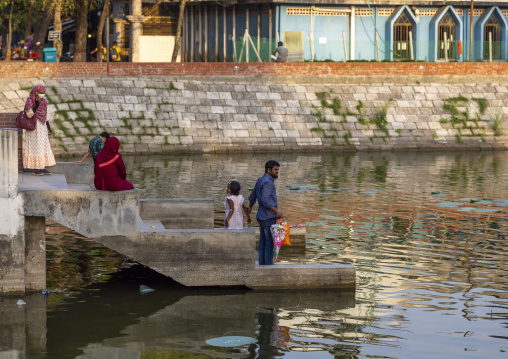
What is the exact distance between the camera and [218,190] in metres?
24.0

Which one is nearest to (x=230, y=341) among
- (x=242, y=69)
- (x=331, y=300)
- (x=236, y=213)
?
(x=331, y=300)

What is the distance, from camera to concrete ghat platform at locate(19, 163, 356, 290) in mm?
13195

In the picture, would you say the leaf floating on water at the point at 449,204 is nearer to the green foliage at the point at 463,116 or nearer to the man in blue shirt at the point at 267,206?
the man in blue shirt at the point at 267,206

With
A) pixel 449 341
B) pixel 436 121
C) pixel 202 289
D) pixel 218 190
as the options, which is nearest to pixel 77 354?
pixel 202 289

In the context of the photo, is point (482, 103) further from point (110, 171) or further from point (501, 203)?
point (110, 171)

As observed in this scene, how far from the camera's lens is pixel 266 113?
36.6 meters

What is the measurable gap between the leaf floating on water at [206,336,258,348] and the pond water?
0.12m

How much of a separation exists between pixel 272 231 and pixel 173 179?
1242 cm

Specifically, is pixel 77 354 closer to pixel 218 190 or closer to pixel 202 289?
pixel 202 289

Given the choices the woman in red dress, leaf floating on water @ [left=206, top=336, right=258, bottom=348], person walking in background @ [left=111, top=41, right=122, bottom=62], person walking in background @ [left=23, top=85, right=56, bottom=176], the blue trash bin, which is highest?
person walking in background @ [left=111, top=41, right=122, bottom=62]

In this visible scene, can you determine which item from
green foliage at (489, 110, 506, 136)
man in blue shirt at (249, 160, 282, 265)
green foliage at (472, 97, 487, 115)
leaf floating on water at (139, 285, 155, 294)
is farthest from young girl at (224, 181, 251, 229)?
green foliage at (472, 97, 487, 115)

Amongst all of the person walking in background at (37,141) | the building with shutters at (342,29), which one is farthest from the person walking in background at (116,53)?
the person walking in background at (37,141)

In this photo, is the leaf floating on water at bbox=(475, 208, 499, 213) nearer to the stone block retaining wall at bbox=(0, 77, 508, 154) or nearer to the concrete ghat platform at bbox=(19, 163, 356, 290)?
A: the concrete ghat platform at bbox=(19, 163, 356, 290)

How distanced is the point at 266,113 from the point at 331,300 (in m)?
23.7
